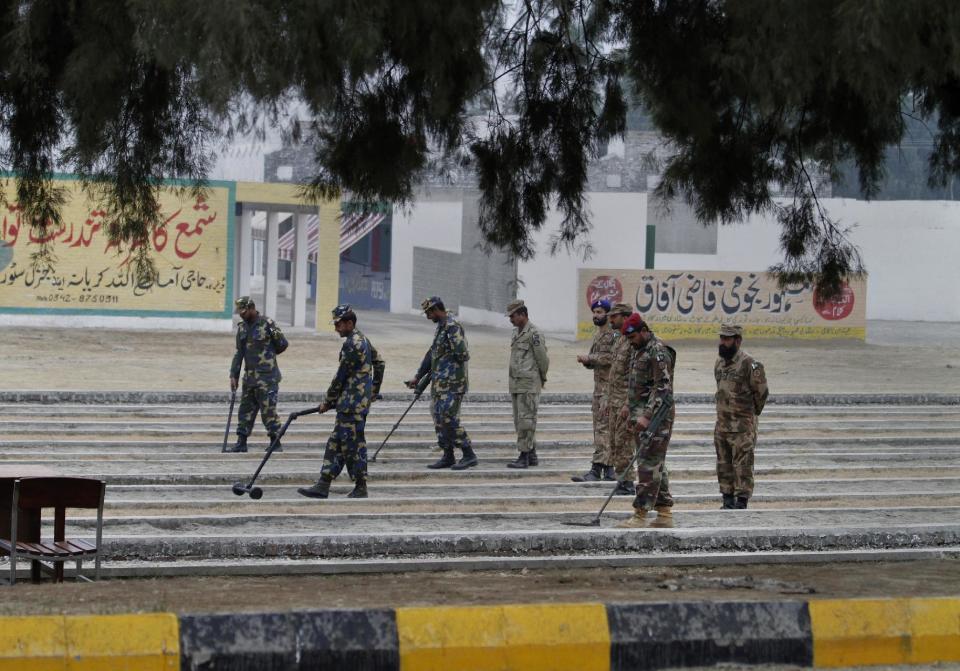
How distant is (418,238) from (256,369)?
29.9 meters

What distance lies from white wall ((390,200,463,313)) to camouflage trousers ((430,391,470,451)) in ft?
91.3

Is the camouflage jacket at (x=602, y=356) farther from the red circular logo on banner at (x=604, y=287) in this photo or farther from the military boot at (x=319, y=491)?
the red circular logo on banner at (x=604, y=287)

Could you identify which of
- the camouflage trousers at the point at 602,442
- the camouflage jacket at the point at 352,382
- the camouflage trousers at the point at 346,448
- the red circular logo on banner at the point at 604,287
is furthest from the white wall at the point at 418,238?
the camouflage trousers at the point at 346,448

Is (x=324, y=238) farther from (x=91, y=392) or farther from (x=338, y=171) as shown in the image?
(x=338, y=171)

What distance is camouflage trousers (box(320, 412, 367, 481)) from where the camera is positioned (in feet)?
39.8

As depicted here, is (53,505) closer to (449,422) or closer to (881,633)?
(881,633)

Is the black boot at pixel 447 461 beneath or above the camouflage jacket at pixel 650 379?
beneath

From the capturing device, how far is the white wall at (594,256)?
38291 mm

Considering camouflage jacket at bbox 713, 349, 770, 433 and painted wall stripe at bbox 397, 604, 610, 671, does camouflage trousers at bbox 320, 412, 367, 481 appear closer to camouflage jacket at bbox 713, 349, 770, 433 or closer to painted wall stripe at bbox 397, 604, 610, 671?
camouflage jacket at bbox 713, 349, 770, 433

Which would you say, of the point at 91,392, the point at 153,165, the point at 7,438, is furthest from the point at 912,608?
the point at 91,392

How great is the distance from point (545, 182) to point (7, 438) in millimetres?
8640

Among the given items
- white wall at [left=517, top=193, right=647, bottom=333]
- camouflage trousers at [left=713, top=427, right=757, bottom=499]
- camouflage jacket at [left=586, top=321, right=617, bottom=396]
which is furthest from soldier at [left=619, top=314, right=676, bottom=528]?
white wall at [left=517, top=193, right=647, bottom=333]

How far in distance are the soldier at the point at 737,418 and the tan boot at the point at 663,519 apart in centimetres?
121

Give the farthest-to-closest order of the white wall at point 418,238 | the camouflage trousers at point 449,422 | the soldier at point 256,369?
the white wall at point 418,238, the soldier at point 256,369, the camouflage trousers at point 449,422
